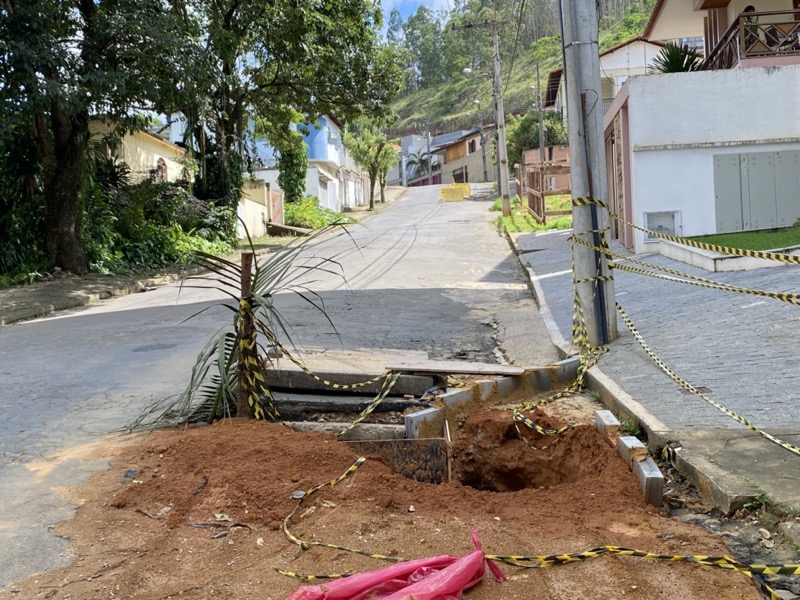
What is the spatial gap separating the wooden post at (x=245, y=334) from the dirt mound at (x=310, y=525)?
305 mm

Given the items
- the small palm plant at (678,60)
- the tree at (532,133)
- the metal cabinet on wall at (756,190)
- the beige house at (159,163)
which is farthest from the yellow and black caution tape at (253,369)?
the tree at (532,133)

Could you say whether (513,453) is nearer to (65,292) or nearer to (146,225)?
(65,292)

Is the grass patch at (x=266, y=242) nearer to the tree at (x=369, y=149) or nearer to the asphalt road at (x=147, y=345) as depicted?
the asphalt road at (x=147, y=345)

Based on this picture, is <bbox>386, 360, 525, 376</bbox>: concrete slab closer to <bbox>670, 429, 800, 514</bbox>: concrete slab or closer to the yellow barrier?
<bbox>670, 429, 800, 514</bbox>: concrete slab

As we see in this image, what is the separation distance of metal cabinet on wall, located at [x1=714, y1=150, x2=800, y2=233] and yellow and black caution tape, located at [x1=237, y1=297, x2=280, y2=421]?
12703 mm

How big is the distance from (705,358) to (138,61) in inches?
505

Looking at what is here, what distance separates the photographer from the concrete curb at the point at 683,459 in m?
3.68

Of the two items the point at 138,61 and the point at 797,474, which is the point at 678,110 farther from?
the point at 797,474

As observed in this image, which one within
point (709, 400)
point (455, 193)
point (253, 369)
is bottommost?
point (709, 400)

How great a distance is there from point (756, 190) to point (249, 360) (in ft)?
43.5

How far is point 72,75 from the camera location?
1389 centimetres

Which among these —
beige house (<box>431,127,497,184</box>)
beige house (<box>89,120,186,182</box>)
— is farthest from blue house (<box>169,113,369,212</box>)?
beige house (<box>431,127,497,184</box>)

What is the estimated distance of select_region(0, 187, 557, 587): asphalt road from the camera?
440 cm

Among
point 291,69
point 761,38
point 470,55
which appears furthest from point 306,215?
point 470,55
